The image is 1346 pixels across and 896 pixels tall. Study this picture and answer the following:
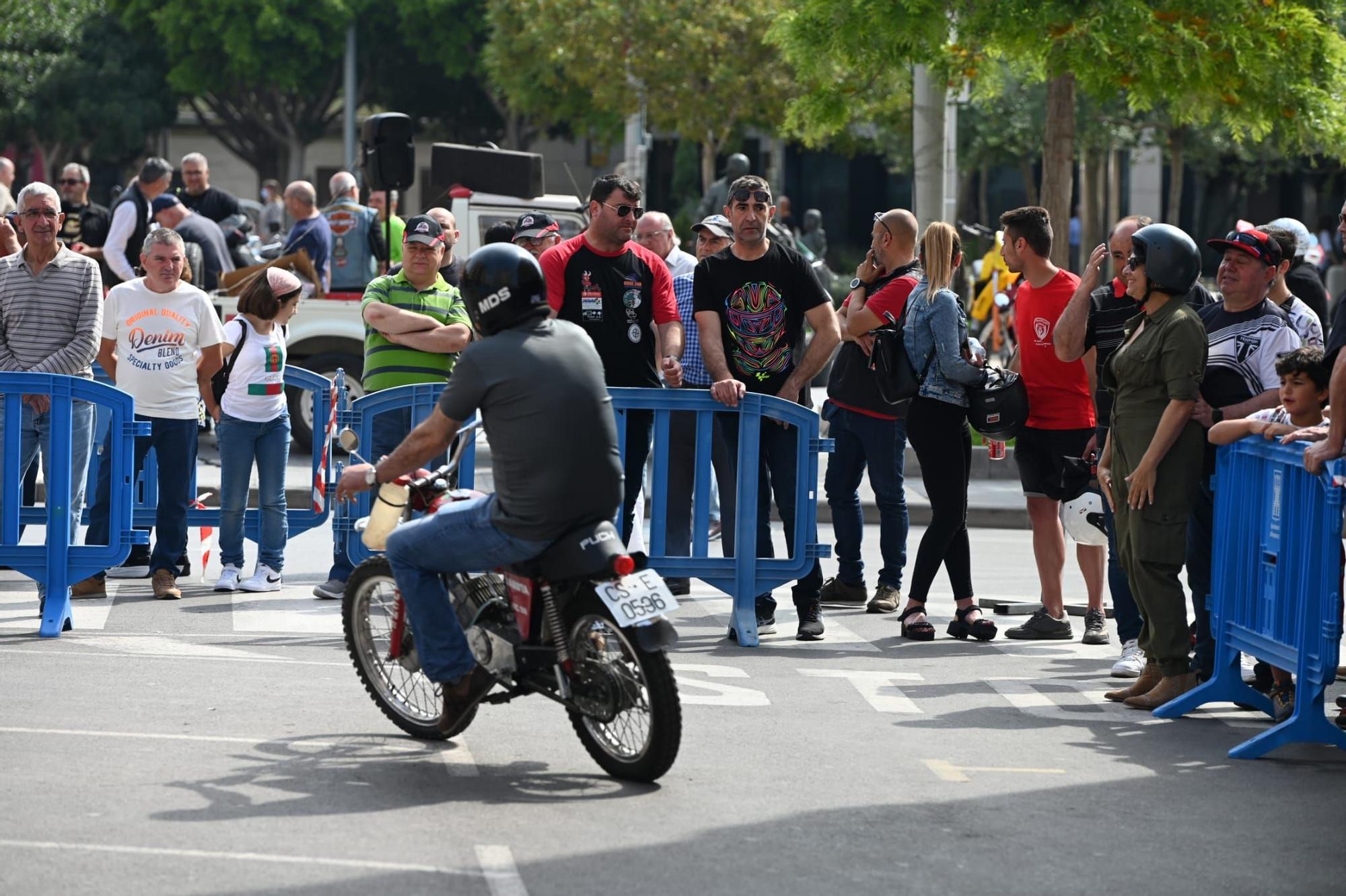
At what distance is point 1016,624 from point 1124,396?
247 centimetres

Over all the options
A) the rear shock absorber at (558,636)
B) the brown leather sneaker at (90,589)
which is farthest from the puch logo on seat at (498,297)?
the brown leather sneaker at (90,589)

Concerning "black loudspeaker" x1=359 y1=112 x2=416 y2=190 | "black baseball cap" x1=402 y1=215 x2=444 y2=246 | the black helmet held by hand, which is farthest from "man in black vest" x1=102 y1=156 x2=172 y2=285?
the black helmet held by hand

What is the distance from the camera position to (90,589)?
32.5 feet

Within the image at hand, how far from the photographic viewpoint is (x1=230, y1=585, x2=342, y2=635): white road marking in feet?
30.1

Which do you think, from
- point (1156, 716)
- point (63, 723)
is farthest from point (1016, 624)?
point (63, 723)

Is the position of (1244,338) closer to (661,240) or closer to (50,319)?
(661,240)

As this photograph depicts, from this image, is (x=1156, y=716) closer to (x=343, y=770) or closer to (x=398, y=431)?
(x=343, y=770)

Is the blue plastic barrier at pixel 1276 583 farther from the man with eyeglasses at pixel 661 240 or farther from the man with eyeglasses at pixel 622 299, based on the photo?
the man with eyeglasses at pixel 661 240

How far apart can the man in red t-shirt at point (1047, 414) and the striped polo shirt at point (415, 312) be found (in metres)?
2.66

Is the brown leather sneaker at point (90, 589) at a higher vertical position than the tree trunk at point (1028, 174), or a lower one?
lower

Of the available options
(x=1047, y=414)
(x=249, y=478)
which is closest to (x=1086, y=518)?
(x=1047, y=414)

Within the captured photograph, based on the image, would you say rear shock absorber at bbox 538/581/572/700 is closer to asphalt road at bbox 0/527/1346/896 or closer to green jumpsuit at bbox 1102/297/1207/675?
asphalt road at bbox 0/527/1346/896

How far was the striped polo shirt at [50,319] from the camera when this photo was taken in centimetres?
948

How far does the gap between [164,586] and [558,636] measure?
4.21m
